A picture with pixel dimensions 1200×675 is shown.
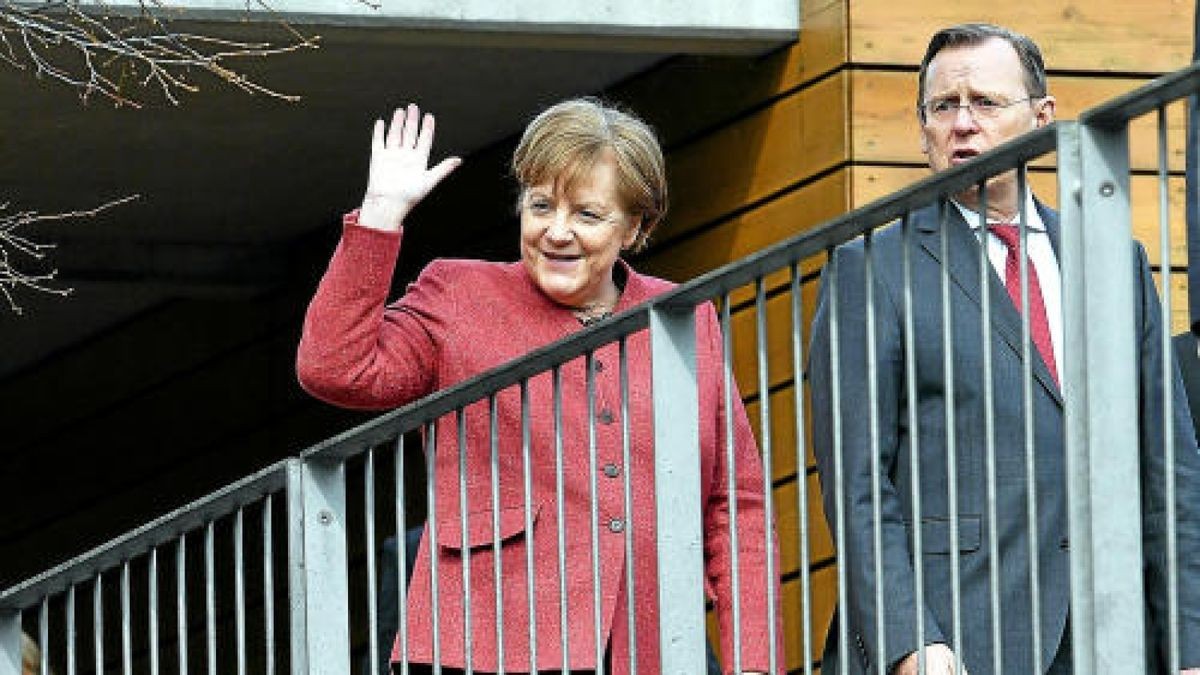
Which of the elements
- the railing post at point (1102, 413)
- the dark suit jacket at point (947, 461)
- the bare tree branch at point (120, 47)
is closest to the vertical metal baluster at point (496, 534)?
the dark suit jacket at point (947, 461)

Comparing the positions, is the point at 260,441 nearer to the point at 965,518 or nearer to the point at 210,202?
the point at 210,202

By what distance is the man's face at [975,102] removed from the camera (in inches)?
238

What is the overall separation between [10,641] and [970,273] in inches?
94.6

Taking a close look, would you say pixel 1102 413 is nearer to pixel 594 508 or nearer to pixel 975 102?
pixel 594 508

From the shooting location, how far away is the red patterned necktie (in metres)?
5.68

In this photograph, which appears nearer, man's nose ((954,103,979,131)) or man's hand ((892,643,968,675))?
man's hand ((892,643,968,675))

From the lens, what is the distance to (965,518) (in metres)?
5.47

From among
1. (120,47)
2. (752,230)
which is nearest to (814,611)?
(752,230)

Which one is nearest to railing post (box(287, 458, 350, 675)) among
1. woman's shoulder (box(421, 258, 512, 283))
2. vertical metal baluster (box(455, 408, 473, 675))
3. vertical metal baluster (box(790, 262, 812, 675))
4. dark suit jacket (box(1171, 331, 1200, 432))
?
vertical metal baluster (box(455, 408, 473, 675))

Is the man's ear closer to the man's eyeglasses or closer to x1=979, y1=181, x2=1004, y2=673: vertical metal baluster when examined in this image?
the man's eyeglasses

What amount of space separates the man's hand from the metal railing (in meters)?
0.03

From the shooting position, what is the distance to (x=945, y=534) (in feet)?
17.9

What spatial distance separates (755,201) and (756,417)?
1.92 feet

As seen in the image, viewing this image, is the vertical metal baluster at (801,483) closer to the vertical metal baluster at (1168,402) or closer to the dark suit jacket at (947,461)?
the dark suit jacket at (947,461)
